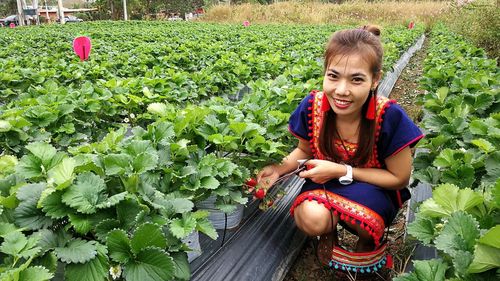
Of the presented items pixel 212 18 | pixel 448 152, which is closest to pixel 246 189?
pixel 448 152

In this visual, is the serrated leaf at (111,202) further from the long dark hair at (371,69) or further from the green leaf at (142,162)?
the long dark hair at (371,69)

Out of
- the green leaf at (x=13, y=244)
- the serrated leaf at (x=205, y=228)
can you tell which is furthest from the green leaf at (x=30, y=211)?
the serrated leaf at (x=205, y=228)

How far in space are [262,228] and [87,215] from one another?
1.34 metres

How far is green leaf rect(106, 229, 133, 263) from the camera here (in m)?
1.23

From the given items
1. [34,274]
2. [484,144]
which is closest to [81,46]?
[34,274]

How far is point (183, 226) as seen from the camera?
1.41 m

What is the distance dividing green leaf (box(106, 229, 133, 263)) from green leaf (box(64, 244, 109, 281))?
0.02 m

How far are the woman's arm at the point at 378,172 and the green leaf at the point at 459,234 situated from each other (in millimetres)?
954

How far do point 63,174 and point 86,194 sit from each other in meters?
0.11

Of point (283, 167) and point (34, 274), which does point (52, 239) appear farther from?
point (283, 167)

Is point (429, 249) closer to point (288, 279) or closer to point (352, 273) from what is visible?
point (352, 273)

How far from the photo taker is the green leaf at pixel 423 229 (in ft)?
4.53

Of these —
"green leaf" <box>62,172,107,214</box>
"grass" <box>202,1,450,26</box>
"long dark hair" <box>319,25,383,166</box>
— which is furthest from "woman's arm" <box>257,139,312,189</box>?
"grass" <box>202,1,450,26</box>

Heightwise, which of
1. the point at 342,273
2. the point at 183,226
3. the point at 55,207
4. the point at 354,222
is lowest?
the point at 342,273
